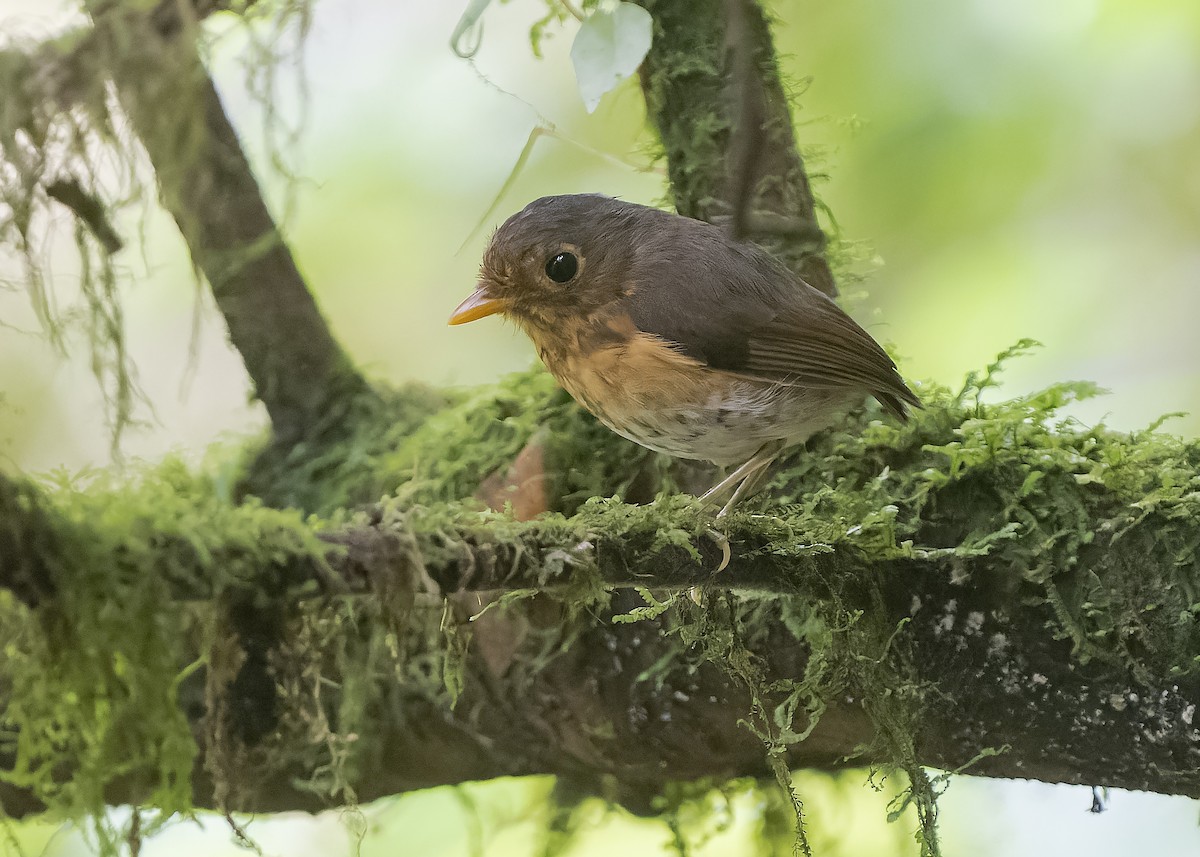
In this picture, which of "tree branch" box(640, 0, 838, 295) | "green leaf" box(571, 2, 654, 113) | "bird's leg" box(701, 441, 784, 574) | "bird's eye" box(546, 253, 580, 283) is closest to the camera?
"green leaf" box(571, 2, 654, 113)

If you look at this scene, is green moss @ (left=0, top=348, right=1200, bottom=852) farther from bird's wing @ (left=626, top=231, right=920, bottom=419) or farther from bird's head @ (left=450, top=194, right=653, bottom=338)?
bird's head @ (left=450, top=194, right=653, bottom=338)

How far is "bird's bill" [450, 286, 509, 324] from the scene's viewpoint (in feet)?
5.72

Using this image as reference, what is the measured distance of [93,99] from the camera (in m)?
2.32

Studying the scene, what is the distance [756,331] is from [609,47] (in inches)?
22.2

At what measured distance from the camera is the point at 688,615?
171 centimetres

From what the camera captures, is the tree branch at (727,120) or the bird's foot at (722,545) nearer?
the bird's foot at (722,545)

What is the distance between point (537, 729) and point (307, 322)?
1.40 meters

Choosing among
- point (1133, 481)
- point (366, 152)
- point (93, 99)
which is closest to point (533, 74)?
point (366, 152)

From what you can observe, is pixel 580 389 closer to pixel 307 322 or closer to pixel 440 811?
pixel 307 322

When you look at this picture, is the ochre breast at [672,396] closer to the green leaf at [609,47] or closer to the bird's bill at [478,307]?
the bird's bill at [478,307]

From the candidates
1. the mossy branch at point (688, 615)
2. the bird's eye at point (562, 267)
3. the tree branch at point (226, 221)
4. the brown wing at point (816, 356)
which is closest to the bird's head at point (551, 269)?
the bird's eye at point (562, 267)

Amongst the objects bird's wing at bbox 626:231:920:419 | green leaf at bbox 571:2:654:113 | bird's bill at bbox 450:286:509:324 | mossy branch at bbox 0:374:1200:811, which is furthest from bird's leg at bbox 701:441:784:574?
green leaf at bbox 571:2:654:113

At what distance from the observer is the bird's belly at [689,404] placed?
1666mm

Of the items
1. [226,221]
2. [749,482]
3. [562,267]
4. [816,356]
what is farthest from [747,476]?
[226,221]
